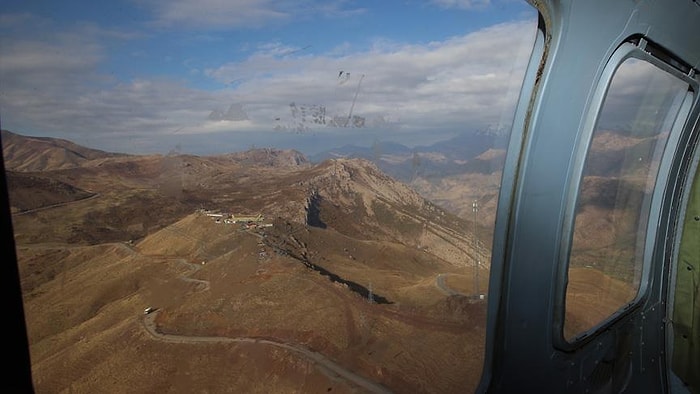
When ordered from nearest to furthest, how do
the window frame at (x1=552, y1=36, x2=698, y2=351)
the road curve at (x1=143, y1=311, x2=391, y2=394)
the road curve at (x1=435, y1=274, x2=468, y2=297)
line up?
the window frame at (x1=552, y1=36, x2=698, y2=351) < the road curve at (x1=435, y1=274, x2=468, y2=297) < the road curve at (x1=143, y1=311, x2=391, y2=394)

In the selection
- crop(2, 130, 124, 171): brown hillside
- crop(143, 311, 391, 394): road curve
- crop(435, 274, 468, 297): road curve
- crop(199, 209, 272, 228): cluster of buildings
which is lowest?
crop(143, 311, 391, 394): road curve

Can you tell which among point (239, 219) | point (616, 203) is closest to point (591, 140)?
point (616, 203)

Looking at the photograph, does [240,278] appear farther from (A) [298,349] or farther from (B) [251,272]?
(A) [298,349]

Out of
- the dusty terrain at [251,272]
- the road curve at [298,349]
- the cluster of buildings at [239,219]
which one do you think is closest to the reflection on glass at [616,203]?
the dusty terrain at [251,272]

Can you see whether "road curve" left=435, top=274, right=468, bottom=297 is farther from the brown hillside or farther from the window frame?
the brown hillside

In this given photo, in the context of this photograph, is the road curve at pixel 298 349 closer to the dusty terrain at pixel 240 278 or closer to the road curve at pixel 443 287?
the dusty terrain at pixel 240 278

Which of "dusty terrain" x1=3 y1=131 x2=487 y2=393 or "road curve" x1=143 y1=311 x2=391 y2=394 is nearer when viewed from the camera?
"dusty terrain" x1=3 y1=131 x2=487 y2=393

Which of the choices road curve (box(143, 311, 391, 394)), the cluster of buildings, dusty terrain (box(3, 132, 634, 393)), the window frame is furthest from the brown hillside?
the window frame
